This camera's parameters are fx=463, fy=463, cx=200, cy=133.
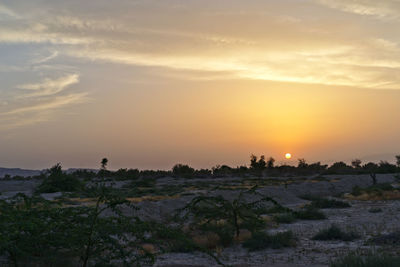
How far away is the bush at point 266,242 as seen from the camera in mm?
14969

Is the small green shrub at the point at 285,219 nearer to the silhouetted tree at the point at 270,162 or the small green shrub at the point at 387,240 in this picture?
the small green shrub at the point at 387,240

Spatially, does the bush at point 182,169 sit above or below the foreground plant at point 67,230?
above

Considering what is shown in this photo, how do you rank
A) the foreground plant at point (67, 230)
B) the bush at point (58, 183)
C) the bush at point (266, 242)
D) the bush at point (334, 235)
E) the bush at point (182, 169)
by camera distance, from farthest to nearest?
the bush at point (182, 169) → the bush at point (58, 183) → the bush at point (334, 235) → the bush at point (266, 242) → the foreground plant at point (67, 230)

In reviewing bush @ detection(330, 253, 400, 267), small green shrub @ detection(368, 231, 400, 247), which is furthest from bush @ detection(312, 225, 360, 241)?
bush @ detection(330, 253, 400, 267)

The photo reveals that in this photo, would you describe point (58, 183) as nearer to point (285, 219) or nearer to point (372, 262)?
point (285, 219)

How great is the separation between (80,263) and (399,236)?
10.1m

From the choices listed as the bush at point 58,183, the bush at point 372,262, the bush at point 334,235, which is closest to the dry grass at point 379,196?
the bush at point 334,235

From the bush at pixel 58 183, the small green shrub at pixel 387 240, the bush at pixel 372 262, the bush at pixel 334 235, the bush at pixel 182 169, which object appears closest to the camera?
the bush at pixel 372 262

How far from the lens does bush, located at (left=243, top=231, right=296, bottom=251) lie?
15.0 metres

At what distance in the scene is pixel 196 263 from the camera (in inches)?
521

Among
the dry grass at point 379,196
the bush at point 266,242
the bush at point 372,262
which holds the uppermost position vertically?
the dry grass at point 379,196

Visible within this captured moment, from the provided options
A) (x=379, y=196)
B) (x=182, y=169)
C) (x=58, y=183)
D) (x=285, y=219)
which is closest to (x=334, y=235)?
(x=285, y=219)

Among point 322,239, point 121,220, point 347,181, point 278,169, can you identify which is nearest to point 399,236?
point 322,239

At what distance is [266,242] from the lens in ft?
49.8
